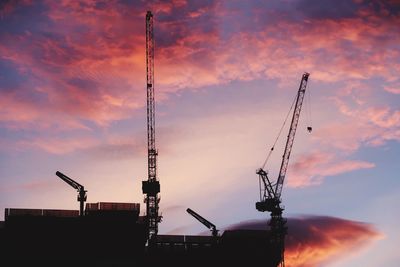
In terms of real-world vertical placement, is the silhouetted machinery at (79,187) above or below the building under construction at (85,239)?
above

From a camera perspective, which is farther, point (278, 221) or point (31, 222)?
point (278, 221)

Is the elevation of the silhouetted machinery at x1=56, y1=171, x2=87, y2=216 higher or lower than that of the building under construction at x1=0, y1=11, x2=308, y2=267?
higher

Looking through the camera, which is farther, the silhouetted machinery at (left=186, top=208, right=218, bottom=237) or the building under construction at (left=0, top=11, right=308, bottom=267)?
the silhouetted machinery at (left=186, top=208, right=218, bottom=237)

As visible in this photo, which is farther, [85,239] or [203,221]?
[203,221]

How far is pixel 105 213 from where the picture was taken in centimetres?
12038

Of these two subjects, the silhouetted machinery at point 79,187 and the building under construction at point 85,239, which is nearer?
→ the building under construction at point 85,239

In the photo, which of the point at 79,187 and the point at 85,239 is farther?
the point at 79,187

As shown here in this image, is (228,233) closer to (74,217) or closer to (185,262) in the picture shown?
(185,262)

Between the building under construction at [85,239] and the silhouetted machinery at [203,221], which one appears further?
the silhouetted machinery at [203,221]

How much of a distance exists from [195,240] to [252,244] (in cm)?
1427

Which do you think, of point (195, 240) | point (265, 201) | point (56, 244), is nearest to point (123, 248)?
point (56, 244)

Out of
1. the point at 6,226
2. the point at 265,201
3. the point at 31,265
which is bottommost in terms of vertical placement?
the point at 31,265

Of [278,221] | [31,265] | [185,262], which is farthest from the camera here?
[278,221]

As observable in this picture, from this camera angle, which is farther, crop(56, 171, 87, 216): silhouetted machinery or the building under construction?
crop(56, 171, 87, 216): silhouetted machinery
